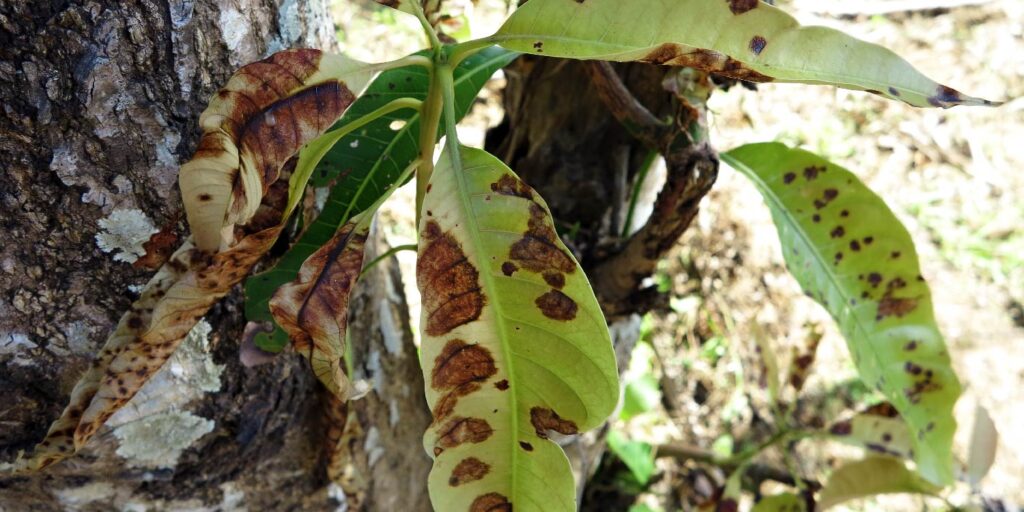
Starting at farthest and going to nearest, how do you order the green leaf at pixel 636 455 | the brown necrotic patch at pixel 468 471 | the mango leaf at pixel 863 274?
1. the green leaf at pixel 636 455
2. the mango leaf at pixel 863 274
3. the brown necrotic patch at pixel 468 471

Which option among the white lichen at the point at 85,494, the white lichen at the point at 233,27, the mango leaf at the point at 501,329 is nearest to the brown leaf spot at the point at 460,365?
the mango leaf at the point at 501,329

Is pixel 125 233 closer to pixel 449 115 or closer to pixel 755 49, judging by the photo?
pixel 449 115

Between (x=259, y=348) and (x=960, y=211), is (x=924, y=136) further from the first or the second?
(x=259, y=348)

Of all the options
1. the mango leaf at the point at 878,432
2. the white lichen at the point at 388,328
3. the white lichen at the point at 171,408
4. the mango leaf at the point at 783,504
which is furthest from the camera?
the mango leaf at the point at 783,504

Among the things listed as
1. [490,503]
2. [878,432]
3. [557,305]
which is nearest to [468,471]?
[490,503]

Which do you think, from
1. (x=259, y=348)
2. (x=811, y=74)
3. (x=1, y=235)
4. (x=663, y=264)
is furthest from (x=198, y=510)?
(x=663, y=264)

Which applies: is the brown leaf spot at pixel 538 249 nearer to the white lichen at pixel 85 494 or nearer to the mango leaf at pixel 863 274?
the mango leaf at pixel 863 274

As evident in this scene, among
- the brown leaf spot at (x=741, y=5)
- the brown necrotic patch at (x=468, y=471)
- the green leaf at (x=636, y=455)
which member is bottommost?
the brown necrotic patch at (x=468, y=471)
